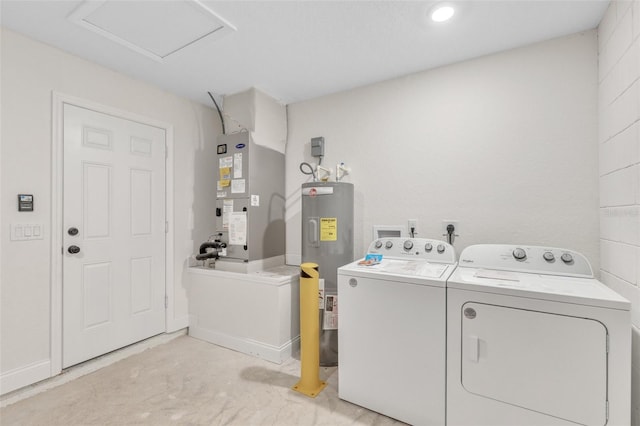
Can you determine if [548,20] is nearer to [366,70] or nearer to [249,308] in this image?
[366,70]

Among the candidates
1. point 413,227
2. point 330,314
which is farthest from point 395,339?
point 413,227

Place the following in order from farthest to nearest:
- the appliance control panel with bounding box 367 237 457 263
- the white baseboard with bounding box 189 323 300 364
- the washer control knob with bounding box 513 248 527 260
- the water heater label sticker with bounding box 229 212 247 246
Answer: the water heater label sticker with bounding box 229 212 247 246, the white baseboard with bounding box 189 323 300 364, the appliance control panel with bounding box 367 237 457 263, the washer control knob with bounding box 513 248 527 260

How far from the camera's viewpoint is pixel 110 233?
248cm

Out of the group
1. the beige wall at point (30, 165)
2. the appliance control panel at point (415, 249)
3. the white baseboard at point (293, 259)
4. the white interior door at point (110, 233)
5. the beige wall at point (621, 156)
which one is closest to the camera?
the beige wall at point (621, 156)

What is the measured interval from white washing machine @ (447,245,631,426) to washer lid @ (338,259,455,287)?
102mm

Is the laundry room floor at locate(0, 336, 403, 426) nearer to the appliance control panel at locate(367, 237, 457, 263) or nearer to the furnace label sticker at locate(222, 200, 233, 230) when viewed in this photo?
the appliance control panel at locate(367, 237, 457, 263)

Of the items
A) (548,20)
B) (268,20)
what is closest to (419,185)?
(548,20)

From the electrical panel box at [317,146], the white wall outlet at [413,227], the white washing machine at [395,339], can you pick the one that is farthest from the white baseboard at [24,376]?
the white wall outlet at [413,227]

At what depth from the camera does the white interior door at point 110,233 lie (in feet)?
7.37

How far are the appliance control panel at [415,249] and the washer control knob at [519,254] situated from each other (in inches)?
14.7

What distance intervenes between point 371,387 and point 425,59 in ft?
8.00

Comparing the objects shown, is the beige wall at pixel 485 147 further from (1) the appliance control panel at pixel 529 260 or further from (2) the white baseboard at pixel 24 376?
(2) the white baseboard at pixel 24 376

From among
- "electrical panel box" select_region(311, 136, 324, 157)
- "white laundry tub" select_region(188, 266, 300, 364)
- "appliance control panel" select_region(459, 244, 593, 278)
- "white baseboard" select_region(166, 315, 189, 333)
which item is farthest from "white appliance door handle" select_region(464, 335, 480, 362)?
"white baseboard" select_region(166, 315, 189, 333)

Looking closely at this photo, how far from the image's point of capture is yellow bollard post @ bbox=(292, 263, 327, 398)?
6.51 feet
